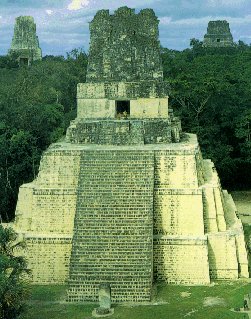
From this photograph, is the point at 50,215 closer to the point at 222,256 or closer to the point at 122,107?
the point at 222,256

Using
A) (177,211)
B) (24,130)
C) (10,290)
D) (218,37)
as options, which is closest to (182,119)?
(24,130)

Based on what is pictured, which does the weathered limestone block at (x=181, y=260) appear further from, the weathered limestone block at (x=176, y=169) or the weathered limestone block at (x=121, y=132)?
the weathered limestone block at (x=121, y=132)

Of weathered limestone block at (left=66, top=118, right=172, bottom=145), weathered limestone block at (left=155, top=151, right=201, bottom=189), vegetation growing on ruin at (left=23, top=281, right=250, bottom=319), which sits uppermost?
weathered limestone block at (left=66, top=118, right=172, bottom=145)

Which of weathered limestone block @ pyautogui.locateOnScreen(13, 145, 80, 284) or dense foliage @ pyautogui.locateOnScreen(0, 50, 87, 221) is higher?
dense foliage @ pyautogui.locateOnScreen(0, 50, 87, 221)

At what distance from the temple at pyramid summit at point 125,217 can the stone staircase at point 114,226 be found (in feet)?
0.08

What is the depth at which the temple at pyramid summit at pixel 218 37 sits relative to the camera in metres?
49.8

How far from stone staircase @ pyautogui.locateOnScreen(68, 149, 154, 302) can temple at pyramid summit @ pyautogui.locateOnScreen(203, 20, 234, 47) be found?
3602 cm

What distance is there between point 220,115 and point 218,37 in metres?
24.8

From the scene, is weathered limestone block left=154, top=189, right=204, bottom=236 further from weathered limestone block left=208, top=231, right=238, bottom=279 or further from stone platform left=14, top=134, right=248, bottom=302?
weathered limestone block left=208, top=231, right=238, bottom=279

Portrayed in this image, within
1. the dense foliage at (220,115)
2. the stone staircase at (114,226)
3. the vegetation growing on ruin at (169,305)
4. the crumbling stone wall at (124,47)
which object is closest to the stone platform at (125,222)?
the stone staircase at (114,226)

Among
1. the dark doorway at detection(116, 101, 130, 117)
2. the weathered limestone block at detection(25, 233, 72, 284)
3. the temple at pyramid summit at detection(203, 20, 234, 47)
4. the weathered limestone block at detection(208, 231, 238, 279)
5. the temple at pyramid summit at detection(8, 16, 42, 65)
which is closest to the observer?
the weathered limestone block at detection(208, 231, 238, 279)

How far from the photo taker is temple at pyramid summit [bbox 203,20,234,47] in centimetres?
4975

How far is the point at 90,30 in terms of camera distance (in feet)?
63.4

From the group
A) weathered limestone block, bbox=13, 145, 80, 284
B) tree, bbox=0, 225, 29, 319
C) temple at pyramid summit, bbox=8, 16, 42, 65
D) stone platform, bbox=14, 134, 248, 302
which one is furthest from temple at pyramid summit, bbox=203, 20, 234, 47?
tree, bbox=0, 225, 29, 319
